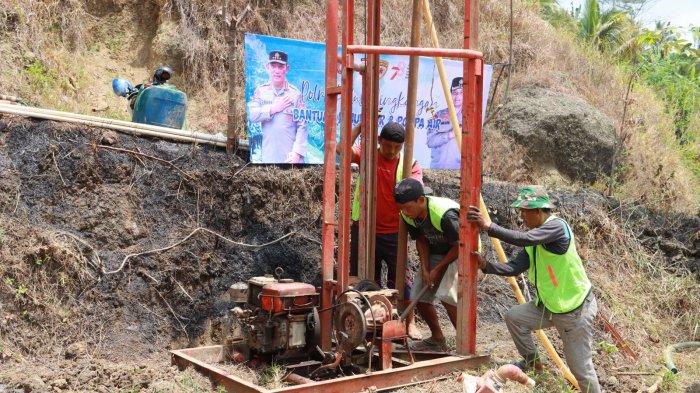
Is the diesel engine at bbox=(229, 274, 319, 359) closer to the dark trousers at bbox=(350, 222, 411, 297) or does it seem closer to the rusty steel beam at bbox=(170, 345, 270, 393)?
the rusty steel beam at bbox=(170, 345, 270, 393)

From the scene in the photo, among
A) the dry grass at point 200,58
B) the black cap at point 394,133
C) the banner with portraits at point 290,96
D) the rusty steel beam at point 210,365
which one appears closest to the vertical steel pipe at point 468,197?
the black cap at point 394,133

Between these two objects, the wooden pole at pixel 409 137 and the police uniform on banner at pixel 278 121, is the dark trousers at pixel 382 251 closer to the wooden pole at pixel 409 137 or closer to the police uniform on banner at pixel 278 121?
the wooden pole at pixel 409 137


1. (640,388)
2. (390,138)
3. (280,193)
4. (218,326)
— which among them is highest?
(390,138)

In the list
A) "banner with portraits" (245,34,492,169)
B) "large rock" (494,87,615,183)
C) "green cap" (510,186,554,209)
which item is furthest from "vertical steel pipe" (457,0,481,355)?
"large rock" (494,87,615,183)

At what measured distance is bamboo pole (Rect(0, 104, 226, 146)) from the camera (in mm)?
6855

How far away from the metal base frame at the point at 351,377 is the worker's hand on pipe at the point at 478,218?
1.09 meters

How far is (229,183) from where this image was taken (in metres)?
7.64

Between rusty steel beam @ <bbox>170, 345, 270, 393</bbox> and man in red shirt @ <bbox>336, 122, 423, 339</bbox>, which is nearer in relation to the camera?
rusty steel beam @ <bbox>170, 345, 270, 393</bbox>

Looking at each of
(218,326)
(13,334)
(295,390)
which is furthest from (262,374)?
(13,334)

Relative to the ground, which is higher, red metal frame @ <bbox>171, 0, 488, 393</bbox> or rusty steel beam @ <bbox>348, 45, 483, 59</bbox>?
rusty steel beam @ <bbox>348, 45, 483, 59</bbox>

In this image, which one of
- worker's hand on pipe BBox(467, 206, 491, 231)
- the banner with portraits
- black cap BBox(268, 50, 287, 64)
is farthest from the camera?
black cap BBox(268, 50, 287, 64)

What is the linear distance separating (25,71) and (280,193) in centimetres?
387

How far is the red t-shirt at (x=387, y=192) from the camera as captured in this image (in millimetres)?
6945

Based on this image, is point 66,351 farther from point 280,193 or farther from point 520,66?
point 520,66
